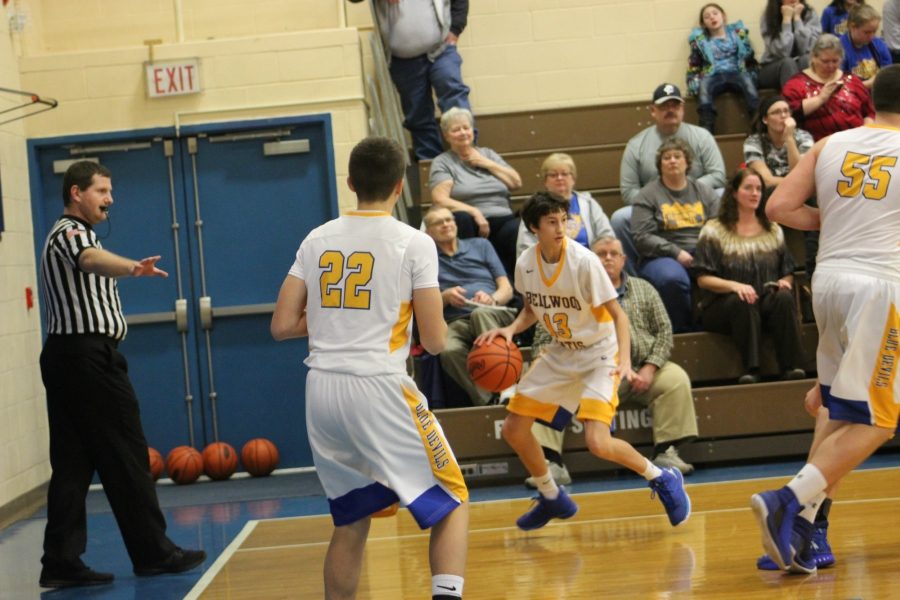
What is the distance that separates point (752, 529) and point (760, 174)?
3397 mm

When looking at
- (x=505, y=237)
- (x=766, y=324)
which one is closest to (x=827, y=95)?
(x=766, y=324)

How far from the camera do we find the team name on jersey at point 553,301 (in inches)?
212

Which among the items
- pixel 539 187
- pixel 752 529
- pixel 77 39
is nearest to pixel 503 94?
pixel 539 187

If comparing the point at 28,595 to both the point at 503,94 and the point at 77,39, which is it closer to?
the point at 77,39

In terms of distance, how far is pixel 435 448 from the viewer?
3523mm

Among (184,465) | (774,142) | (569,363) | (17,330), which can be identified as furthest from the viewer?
(774,142)

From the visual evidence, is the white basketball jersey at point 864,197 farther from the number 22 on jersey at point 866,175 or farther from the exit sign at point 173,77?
the exit sign at point 173,77

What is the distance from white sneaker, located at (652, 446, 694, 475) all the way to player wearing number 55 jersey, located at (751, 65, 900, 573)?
259cm

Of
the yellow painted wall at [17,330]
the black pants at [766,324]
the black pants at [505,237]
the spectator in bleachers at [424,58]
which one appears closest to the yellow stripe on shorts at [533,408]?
the black pants at [766,324]

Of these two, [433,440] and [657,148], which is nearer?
[433,440]

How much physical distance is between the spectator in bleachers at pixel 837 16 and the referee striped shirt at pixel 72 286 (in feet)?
20.6

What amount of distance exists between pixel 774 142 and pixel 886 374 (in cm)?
446

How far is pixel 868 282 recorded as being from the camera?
421cm

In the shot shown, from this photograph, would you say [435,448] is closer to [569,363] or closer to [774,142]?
[569,363]
